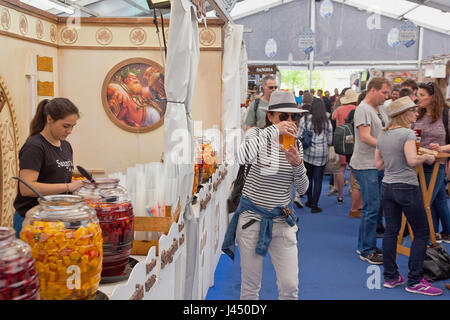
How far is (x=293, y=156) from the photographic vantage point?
7.96 feet

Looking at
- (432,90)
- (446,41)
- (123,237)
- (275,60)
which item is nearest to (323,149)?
(432,90)

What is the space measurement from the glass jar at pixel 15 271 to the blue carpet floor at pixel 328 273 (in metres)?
2.69

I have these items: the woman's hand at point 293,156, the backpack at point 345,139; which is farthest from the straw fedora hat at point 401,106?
the backpack at point 345,139

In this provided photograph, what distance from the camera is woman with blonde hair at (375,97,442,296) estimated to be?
11.1ft

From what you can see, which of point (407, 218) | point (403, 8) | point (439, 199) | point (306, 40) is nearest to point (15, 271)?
point (407, 218)

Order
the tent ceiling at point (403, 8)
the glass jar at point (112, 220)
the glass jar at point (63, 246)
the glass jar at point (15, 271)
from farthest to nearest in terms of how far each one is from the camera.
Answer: the tent ceiling at point (403, 8) → the glass jar at point (112, 220) → the glass jar at point (63, 246) → the glass jar at point (15, 271)

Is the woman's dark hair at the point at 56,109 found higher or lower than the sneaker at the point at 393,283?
higher

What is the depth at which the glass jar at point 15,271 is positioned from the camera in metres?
1.02

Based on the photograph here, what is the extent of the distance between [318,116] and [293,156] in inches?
162

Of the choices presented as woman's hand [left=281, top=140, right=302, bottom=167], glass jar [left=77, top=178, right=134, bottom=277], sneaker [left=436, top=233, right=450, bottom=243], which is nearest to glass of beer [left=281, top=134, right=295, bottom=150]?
woman's hand [left=281, top=140, right=302, bottom=167]

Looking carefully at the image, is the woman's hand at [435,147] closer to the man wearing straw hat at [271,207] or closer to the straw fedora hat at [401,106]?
the straw fedora hat at [401,106]

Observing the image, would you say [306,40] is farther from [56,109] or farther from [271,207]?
[56,109]

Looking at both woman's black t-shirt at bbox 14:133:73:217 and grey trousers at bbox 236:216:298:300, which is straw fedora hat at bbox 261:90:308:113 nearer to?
grey trousers at bbox 236:216:298:300
